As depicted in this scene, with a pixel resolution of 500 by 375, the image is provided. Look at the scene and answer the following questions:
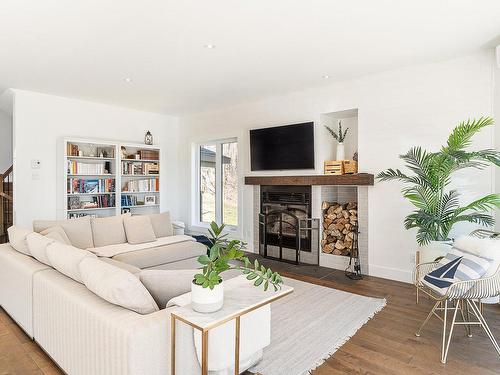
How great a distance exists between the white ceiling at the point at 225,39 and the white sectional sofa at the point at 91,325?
186 cm

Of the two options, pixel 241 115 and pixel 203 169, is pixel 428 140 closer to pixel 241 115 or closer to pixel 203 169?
pixel 241 115

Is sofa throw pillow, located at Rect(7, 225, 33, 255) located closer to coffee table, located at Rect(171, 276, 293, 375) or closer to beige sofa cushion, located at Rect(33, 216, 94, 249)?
beige sofa cushion, located at Rect(33, 216, 94, 249)

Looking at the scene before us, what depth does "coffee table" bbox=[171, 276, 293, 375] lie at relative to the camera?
4.66ft

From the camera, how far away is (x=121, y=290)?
1.66 metres

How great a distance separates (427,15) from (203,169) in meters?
4.75

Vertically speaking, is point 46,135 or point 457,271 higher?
point 46,135

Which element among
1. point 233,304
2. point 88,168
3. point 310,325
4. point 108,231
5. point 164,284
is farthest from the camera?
point 88,168

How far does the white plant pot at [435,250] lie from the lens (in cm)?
315

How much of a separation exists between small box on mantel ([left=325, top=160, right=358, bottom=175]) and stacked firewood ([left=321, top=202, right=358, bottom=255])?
50 centimetres

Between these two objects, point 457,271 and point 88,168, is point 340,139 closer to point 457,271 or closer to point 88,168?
point 457,271

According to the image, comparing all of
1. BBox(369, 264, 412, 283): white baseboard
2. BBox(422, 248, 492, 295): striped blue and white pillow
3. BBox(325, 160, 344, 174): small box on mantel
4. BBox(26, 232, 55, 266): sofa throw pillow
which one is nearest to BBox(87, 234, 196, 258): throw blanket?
BBox(26, 232, 55, 266): sofa throw pillow

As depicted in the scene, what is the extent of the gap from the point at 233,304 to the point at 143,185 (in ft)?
16.1

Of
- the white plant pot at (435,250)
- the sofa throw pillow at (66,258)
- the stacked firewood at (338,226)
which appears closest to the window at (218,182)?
the stacked firewood at (338,226)

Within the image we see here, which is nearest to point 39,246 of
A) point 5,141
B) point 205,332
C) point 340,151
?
point 205,332
